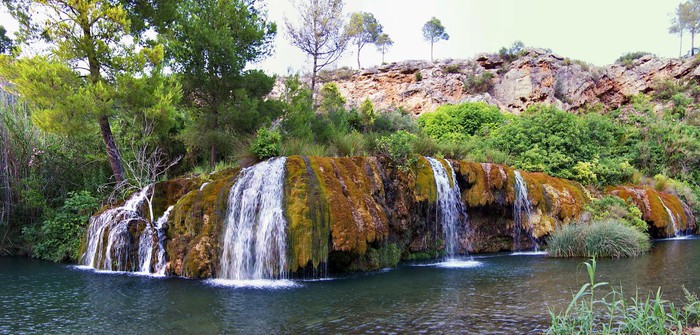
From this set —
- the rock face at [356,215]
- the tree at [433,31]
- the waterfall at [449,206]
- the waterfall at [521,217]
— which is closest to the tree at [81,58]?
the rock face at [356,215]

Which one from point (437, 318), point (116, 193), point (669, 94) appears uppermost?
point (669, 94)

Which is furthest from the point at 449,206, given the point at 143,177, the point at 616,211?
the point at 143,177

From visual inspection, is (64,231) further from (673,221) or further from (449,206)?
(673,221)

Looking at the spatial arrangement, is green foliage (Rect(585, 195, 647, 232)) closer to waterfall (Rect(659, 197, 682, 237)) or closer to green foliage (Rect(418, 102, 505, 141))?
waterfall (Rect(659, 197, 682, 237))

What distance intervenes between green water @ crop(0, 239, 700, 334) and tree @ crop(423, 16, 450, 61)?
51905 millimetres

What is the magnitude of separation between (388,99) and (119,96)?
87.9 ft

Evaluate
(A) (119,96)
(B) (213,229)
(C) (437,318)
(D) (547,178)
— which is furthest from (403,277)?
(A) (119,96)

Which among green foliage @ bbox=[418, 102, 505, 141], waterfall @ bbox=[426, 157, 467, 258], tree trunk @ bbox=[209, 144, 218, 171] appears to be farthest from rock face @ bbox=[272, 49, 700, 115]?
waterfall @ bbox=[426, 157, 467, 258]

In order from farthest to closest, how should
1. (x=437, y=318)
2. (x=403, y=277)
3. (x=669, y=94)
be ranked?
(x=669, y=94) → (x=403, y=277) → (x=437, y=318)

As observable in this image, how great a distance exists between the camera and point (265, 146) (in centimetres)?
1220

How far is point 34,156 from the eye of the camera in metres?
13.6

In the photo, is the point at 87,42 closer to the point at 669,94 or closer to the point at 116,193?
the point at 116,193

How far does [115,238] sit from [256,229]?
3.75 m

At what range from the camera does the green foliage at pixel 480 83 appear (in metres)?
34.8
